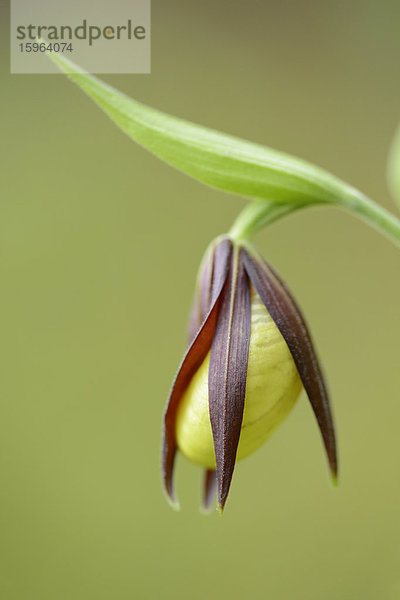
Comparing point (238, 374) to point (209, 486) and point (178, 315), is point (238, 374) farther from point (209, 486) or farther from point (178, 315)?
point (178, 315)

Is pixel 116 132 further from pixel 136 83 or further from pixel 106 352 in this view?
pixel 106 352

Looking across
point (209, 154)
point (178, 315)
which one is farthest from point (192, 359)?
point (178, 315)

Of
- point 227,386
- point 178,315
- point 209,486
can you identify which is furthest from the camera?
point 178,315

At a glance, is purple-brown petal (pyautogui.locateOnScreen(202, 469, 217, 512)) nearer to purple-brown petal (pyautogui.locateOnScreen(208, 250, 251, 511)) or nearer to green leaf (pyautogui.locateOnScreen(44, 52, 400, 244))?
purple-brown petal (pyautogui.locateOnScreen(208, 250, 251, 511))

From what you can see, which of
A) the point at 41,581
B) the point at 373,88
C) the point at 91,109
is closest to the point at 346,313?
the point at 373,88

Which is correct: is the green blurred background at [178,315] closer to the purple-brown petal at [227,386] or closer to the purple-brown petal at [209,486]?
the purple-brown petal at [209,486]

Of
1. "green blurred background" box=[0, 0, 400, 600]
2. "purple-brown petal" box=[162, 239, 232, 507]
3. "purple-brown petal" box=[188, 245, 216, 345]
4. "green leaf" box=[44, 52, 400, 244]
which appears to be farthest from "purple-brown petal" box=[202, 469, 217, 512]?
"green blurred background" box=[0, 0, 400, 600]

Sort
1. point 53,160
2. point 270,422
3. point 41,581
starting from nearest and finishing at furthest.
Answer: point 270,422
point 41,581
point 53,160
